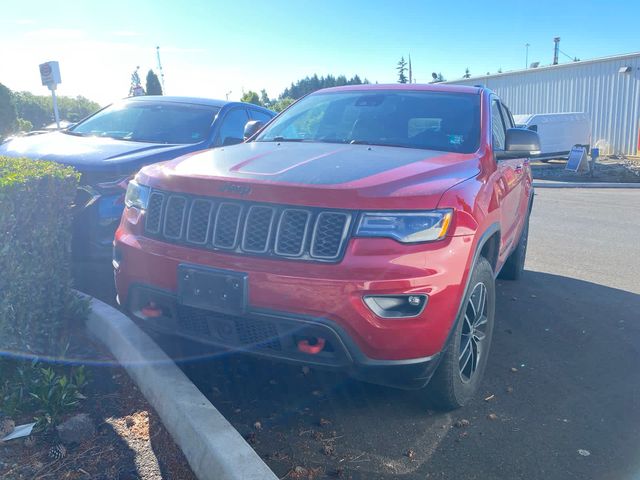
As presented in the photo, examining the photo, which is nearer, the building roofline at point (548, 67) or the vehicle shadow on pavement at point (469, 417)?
the vehicle shadow on pavement at point (469, 417)

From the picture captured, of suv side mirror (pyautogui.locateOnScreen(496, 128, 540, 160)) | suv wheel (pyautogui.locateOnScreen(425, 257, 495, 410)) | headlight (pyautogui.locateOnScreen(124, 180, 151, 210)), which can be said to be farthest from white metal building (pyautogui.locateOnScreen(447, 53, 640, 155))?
headlight (pyautogui.locateOnScreen(124, 180, 151, 210))

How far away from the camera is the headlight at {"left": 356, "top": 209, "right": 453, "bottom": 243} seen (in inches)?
110

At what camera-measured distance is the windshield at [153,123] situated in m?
6.39

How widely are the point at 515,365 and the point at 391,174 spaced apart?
1.76 m

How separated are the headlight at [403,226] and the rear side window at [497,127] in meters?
1.60

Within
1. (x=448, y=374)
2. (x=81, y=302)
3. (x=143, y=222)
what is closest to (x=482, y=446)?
(x=448, y=374)

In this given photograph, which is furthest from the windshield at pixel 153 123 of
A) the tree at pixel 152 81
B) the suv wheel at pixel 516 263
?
the tree at pixel 152 81

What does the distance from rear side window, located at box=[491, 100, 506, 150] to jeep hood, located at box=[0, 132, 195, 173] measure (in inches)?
111

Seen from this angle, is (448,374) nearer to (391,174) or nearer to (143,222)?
(391,174)

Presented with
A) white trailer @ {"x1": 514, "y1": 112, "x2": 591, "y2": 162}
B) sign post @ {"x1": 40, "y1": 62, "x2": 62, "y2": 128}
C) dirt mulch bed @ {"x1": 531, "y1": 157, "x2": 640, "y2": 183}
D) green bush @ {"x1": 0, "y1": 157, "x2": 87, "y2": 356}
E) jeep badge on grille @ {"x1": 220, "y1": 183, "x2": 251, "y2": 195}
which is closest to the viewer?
jeep badge on grille @ {"x1": 220, "y1": 183, "x2": 251, "y2": 195}

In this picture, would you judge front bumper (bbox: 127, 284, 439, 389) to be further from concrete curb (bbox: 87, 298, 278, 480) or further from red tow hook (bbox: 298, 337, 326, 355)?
concrete curb (bbox: 87, 298, 278, 480)

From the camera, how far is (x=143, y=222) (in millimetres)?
3398

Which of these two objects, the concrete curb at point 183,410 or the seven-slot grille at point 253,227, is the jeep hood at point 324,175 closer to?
the seven-slot grille at point 253,227

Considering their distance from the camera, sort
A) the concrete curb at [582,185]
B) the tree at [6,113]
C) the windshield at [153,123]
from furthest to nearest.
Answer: the tree at [6,113] < the concrete curb at [582,185] < the windshield at [153,123]
